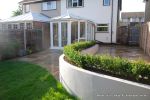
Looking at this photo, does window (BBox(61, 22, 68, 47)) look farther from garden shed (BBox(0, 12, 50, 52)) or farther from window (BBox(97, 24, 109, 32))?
window (BBox(97, 24, 109, 32))

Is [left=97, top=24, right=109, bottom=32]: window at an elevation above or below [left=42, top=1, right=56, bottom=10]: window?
below

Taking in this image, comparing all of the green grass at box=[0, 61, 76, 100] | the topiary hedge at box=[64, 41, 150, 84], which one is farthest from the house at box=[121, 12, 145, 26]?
the topiary hedge at box=[64, 41, 150, 84]

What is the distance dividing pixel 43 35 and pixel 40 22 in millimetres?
1494

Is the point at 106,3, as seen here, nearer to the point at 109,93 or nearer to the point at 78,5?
the point at 78,5

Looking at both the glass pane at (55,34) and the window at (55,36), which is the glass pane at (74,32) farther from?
the glass pane at (55,34)

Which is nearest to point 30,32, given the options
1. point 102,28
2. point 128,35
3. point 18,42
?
point 18,42

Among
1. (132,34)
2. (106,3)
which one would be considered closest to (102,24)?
(106,3)

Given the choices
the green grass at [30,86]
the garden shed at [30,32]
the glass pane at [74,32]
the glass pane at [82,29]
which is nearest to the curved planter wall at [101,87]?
the green grass at [30,86]

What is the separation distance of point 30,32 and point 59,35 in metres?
2.55

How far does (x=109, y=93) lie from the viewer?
437 cm

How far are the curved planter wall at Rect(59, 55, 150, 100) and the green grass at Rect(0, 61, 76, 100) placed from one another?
51cm

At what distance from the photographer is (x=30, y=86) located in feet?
21.2

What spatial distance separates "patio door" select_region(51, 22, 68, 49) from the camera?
51.7 ft

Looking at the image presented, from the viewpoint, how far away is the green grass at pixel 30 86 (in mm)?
5645
